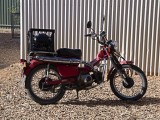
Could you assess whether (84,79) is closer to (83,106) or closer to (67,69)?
(67,69)

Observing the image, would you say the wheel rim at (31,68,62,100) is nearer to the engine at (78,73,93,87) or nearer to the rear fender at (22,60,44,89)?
the rear fender at (22,60,44,89)

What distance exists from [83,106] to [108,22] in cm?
300

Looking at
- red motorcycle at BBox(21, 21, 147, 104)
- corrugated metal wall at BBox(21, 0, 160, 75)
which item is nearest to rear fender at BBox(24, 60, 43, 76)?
red motorcycle at BBox(21, 21, 147, 104)

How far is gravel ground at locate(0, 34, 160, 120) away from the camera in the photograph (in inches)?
240

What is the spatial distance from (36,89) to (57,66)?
540mm

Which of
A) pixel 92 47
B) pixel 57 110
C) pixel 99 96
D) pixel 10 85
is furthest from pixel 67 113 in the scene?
pixel 92 47

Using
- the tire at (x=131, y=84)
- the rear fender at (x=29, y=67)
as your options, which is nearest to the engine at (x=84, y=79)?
the tire at (x=131, y=84)

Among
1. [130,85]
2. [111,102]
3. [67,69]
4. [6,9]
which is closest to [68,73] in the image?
[67,69]

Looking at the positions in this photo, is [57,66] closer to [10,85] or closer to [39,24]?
[10,85]

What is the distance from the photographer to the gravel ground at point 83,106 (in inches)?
240

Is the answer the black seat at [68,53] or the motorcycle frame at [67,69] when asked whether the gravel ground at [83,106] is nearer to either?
the motorcycle frame at [67,69]

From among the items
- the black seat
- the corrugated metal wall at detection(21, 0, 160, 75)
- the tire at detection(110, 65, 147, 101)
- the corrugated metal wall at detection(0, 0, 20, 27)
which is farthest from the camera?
the corrugated metal wall at detection(0, 0, 20, 27)

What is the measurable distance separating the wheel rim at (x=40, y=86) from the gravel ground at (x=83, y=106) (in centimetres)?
19

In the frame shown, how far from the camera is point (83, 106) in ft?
21.6
